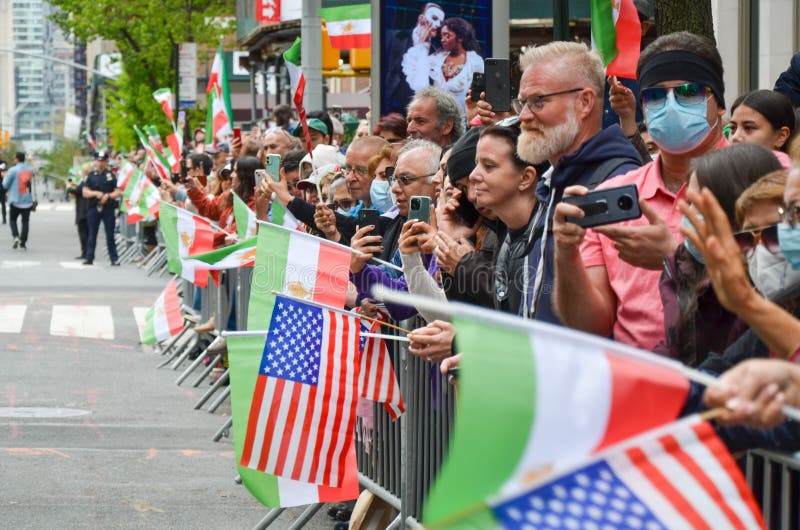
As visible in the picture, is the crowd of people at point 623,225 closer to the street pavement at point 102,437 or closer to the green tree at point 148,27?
the street pavement at point 102,437

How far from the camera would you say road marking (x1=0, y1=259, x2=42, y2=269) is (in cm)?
2755

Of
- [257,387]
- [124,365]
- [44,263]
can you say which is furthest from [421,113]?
[44,263]

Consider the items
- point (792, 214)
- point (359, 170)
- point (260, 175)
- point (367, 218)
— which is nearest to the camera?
point (792, 214)

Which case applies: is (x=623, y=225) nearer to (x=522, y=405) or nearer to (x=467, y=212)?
(x=467, y=212)

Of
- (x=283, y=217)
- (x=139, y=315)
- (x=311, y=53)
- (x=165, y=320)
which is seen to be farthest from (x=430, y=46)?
(x=139, y=315)

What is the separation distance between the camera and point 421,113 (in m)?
8.44

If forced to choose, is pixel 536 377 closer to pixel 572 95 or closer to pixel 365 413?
pixel 572 95

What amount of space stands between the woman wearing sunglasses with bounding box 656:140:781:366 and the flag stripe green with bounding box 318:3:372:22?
15.9 meters

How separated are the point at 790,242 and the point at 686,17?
4.60 meters

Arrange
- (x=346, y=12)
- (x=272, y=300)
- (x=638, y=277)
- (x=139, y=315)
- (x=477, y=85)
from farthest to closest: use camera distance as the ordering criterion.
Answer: (x=346, y=12)
(x=139, y=315)
(x=477, y=85)
(x=272, y=300)
(x=638, y=277)

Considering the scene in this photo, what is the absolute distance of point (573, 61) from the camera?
210 inches

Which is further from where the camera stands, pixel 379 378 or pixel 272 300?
pixel 272 300

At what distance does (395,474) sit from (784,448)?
3.49 metres

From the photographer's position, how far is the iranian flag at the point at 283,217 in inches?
359
